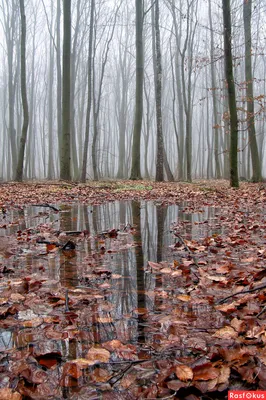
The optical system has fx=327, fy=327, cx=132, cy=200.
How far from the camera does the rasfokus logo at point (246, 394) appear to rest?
96 cm

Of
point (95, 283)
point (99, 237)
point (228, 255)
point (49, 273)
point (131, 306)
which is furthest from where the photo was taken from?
point (99, 237)

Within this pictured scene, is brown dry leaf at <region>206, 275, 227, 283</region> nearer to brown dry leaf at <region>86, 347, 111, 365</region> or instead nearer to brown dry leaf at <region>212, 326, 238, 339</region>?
brown dry leaf at <region>212, 326, 238, 339</region>

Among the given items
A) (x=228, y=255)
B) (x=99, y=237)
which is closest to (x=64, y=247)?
(x=99, y=237)

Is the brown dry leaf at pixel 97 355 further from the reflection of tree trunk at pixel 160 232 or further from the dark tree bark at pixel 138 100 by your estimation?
the dark tree bark at pixel 138 100

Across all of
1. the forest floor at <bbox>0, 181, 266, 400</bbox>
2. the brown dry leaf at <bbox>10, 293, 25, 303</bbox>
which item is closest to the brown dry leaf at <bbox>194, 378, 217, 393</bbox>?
the forest floor at <bbox>0, 181, 266, 400</bbox>

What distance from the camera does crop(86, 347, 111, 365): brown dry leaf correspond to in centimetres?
117

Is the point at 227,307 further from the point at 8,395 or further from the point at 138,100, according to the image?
the point at 138,100

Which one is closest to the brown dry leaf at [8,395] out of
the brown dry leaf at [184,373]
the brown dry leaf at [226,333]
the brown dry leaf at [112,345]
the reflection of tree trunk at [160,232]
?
the brown dry leaf at [112,345]

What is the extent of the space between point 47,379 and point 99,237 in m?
2.46

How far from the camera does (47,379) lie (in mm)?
1069

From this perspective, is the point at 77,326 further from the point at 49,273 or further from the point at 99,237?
the point at 99,237

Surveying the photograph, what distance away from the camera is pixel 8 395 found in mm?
986

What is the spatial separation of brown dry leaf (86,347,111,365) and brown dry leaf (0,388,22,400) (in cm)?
27

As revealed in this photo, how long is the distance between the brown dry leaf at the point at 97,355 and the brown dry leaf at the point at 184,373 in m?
0.26
